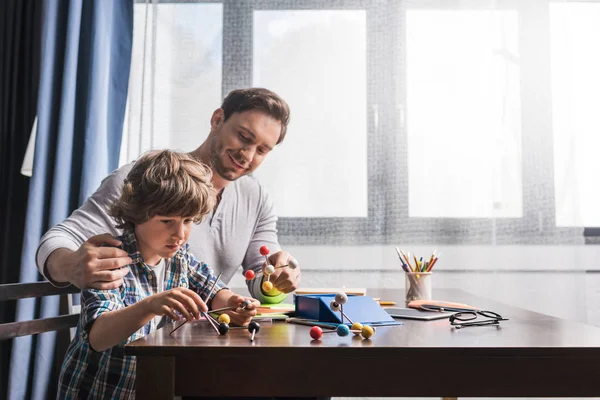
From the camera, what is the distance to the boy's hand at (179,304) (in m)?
0.94

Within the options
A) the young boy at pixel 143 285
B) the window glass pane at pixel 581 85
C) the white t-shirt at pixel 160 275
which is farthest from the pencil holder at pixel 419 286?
the window glass pane at pixel 581 85

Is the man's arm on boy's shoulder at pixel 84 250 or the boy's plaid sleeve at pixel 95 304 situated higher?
the man's arm on boy's shoulder at pixel 84 250

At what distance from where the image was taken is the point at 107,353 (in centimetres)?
112

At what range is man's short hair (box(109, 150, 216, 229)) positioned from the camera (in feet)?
3.84

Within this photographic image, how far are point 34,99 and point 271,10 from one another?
1.05m

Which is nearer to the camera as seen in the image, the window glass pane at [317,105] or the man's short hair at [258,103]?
the man's short hair at [258,103]

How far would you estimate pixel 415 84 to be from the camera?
248cm

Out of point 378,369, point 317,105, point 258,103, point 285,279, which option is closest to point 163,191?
point 285,279

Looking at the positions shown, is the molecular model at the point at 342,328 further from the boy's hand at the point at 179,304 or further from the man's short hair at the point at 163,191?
the man's short hair at the point at 163,191

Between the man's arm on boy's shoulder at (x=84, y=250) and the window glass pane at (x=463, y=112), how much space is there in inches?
52.1

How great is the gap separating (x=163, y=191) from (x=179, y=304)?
1.01ft

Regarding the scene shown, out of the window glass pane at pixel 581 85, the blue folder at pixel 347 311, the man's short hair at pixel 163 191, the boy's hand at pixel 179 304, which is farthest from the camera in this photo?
the window glass pane at pixel 581 85

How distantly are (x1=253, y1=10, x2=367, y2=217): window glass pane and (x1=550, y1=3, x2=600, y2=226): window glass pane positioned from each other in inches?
31.6

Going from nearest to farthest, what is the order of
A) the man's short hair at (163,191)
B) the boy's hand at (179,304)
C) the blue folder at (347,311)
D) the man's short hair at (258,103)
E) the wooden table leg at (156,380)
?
1. the wooden table leg at (156,380)
2. the boy's hand at (179,304)
3. the blue folder at (347,311)
4. the man's short hair at (163,191)
5. the man's short hair at (258,103)
